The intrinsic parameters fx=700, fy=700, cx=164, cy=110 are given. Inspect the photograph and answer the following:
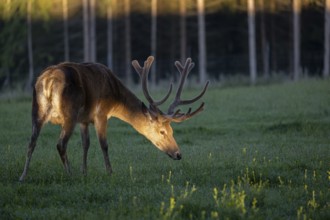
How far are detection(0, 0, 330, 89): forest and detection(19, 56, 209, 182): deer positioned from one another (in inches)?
1159

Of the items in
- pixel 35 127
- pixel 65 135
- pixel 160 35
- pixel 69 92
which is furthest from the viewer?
pixel 160 35

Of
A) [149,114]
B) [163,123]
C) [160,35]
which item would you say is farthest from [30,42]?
[163,123]

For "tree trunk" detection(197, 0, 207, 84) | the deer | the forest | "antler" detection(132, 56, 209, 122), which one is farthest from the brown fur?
the forest

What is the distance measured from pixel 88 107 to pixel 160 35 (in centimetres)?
3974

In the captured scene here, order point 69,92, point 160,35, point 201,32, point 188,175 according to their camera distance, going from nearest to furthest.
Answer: point 69,92 < point 188,175 < point 201,32 < point 160,35

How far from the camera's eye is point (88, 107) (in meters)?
11.3

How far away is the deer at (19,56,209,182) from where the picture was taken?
34.5 ft

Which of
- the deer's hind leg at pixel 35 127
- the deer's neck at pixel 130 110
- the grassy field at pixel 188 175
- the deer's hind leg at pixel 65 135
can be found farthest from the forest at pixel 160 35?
the deer's hind leg at pixel 35 127

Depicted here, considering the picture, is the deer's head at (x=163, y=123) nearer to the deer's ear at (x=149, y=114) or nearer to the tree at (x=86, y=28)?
the deer's ear at (x=149, y=114)

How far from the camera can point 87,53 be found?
41.7 meters

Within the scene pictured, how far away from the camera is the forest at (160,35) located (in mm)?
44375

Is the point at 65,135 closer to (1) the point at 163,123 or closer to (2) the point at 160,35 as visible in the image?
(1) the point at 163,123

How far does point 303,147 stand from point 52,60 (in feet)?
117

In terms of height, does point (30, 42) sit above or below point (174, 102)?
above
